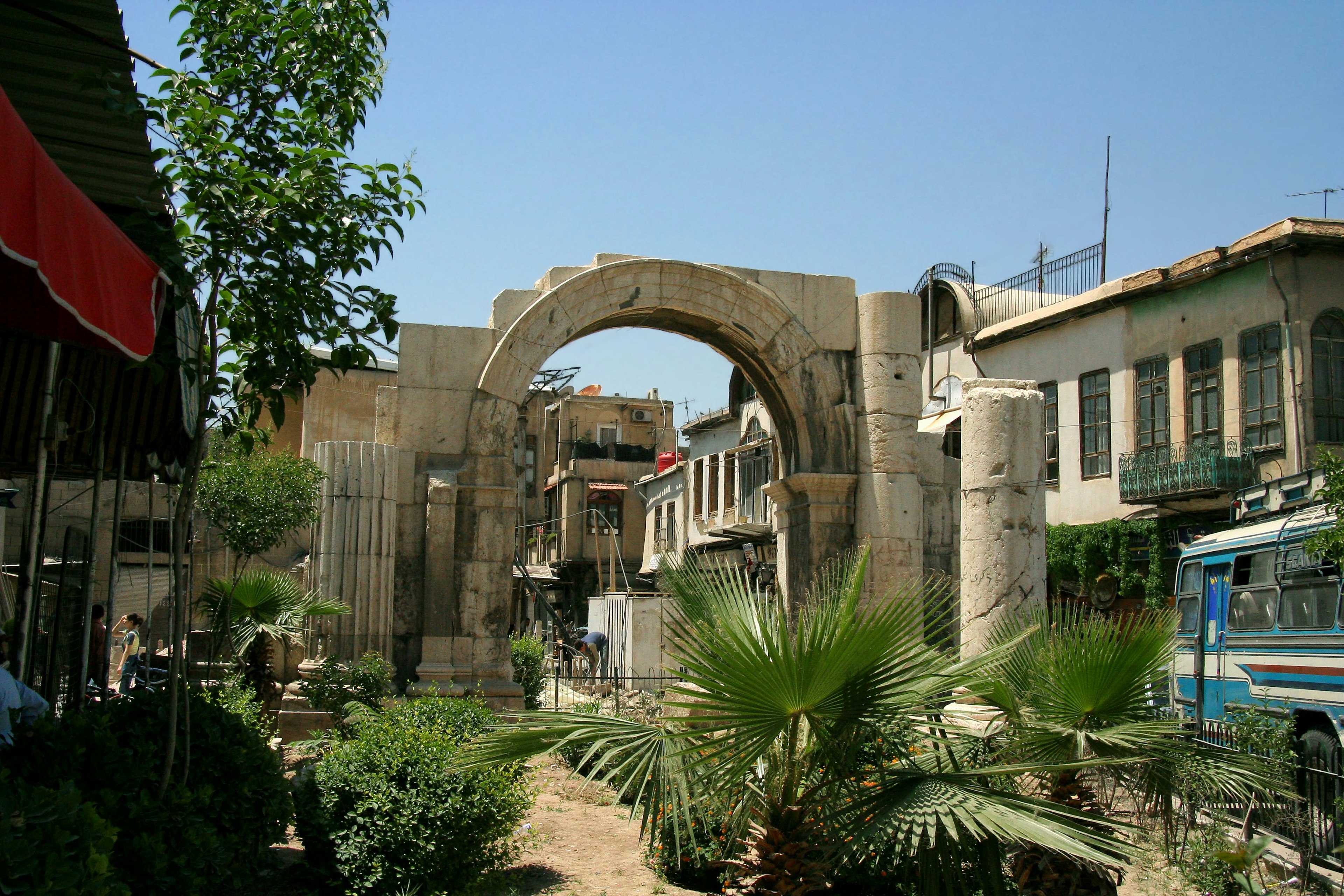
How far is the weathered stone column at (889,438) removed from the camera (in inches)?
461

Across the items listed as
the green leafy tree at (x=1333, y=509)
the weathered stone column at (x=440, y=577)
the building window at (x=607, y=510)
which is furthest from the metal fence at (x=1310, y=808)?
the building window at (x=607, y=510)

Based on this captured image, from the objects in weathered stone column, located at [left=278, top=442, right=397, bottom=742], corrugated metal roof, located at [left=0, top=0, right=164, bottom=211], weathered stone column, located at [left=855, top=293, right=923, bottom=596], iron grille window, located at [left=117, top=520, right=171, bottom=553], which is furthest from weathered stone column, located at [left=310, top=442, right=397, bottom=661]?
iron grille window, located at [left=117, top=520, right=171, bottom=553]

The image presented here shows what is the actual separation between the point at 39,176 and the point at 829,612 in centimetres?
350

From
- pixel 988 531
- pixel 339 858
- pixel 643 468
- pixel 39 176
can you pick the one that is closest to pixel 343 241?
pixel 39 176

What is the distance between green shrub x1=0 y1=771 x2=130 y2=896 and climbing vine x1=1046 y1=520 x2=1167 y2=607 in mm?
15985

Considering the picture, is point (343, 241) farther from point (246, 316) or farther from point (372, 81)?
point (372, 81)

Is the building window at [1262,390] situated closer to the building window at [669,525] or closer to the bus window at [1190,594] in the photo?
the bus window at [1190,594]

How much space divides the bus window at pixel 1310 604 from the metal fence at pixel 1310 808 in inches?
40.4

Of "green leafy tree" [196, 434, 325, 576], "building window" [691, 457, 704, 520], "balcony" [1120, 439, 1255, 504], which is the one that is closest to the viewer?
"green leafy tree" [196, 434, 325, 576]

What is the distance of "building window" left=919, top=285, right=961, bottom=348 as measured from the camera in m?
24.1

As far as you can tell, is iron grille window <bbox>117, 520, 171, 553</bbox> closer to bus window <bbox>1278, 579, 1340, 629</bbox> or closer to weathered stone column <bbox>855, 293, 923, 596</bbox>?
weathered stone column <bbox>855, 293, 923, 596</bbox>

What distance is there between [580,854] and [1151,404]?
14420mm

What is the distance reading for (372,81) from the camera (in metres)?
5.89

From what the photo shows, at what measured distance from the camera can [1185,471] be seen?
683 inches
